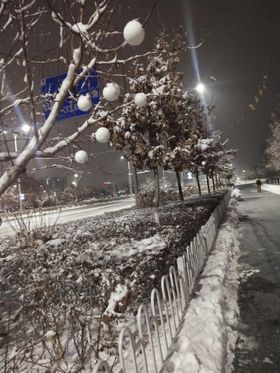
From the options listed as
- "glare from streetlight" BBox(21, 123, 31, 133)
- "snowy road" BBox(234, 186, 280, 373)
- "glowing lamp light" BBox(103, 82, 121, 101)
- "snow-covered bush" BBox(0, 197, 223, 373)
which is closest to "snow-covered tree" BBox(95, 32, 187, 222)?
"snowy road" BBox(234, 186, 280, 373)

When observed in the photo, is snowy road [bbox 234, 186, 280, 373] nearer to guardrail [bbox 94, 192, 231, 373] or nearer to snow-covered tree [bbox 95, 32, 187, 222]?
guardrail [bbox 94, 192, 231, 373]

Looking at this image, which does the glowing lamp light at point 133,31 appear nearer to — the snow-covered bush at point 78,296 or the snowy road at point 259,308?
the snow-covered bush at point 78,296

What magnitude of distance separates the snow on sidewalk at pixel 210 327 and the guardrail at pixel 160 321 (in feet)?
0.42

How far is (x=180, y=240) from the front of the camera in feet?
20.6

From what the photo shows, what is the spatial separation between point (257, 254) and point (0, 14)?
25.8 feet

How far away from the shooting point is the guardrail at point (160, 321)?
10.2 ft

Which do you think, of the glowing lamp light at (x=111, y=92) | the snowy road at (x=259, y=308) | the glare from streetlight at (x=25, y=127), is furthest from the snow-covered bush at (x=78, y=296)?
the glowing lamp light at (x=111, y=92)

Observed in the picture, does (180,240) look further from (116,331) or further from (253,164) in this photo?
(253,164)

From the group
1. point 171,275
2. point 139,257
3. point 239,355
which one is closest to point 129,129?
point 139,257

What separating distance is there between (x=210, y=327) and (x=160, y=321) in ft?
2.20

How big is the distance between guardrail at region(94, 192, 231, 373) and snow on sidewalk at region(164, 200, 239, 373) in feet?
0.42

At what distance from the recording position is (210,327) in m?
4.30

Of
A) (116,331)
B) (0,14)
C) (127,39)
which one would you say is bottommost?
(116,331)

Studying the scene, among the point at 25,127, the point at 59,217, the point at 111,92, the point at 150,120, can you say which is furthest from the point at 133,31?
the point at 59,217
